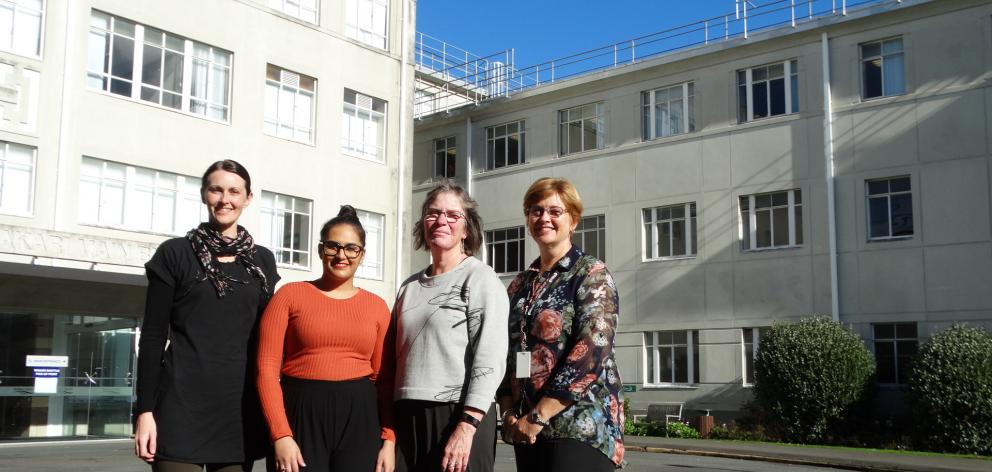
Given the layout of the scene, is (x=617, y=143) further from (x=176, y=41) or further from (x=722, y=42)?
(x=176, y=41)

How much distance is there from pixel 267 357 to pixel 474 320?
96 centimetres

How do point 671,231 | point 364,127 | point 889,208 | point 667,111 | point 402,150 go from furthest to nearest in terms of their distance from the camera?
point 667,111 → point 671,231 → point 402,150 → point 364,127 → point 889,208

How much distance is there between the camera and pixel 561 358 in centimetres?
456

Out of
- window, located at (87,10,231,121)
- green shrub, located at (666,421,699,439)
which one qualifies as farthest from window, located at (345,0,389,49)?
green shrub, located at (666,421,699,439)

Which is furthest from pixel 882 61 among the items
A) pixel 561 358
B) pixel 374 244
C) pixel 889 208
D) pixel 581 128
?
pixel 561 358

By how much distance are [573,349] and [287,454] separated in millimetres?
1353

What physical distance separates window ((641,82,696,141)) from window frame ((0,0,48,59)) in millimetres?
16608

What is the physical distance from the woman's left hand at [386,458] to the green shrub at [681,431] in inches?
888

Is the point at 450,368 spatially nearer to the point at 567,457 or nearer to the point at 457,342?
the point at 457,342

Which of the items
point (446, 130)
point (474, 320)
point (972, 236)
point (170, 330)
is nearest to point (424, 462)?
point (474, 320)

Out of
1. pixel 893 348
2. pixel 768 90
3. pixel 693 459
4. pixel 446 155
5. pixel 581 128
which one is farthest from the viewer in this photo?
pixel 446 155

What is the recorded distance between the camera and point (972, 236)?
2414cm

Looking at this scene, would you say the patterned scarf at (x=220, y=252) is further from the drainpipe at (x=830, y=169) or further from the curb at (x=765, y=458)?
the drainpipe at (x=830, y=169)

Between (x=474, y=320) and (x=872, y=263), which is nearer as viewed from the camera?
(x=474, y=320)
